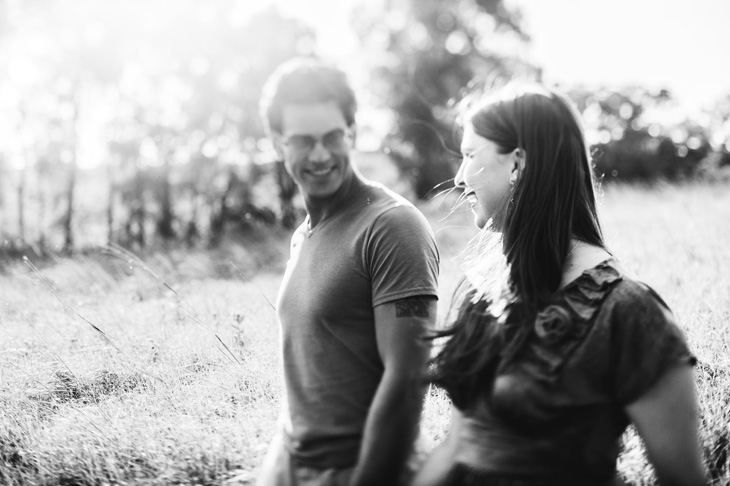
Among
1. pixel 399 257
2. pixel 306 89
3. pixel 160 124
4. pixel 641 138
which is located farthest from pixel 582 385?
pixel 641 138

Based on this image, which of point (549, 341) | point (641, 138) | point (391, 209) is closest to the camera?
point (549, 341)

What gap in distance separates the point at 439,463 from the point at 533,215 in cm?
77

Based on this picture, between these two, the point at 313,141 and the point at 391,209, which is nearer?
the point at 391,209

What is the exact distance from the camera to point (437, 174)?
52.4 ft

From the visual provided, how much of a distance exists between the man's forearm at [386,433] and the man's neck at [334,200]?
568mm

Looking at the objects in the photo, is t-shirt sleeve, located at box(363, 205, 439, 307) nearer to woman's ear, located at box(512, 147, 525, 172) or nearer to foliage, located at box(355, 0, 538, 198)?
woman's ear, located at box(512, 147, 525, 172)

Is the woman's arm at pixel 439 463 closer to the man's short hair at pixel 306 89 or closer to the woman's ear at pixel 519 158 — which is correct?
the woman's ear at pixel 519 158

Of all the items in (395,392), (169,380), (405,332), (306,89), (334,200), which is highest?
(306,89)

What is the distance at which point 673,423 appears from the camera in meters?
1.40

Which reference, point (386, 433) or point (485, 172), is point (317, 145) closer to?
point (485, 172)

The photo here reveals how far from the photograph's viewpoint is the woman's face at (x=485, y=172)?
5.90ft

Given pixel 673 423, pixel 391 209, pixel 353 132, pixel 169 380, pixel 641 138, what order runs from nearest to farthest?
pixel 673 423, pixel 391 209, pixel 353 132, pixel 169 380, pixel 641 138

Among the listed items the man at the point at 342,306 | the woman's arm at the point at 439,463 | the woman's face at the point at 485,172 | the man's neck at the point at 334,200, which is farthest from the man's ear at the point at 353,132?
the woman's arm at the point at 439,463

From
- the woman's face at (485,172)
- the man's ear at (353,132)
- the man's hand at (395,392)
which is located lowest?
the man's hand at (395,392)
